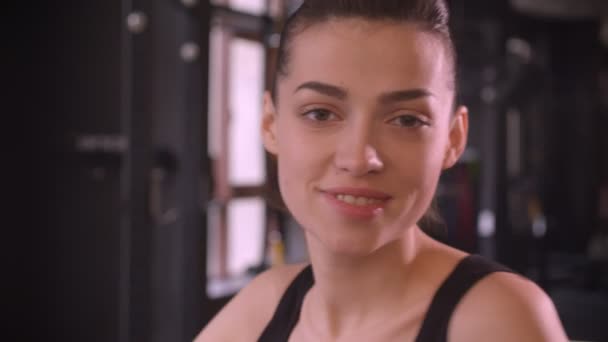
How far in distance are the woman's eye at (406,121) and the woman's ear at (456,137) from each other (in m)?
0.06

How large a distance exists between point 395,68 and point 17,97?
71.1 inches

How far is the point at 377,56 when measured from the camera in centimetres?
59

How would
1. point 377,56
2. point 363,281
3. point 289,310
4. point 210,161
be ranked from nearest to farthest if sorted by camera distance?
point 377,56 → point 363,281 → point 289,310 → point 210,161

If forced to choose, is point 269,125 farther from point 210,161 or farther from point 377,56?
point 210,161

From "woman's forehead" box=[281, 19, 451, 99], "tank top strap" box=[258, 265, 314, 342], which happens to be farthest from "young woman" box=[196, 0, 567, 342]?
"tank top strap" box=[258, 265, 314, 342]

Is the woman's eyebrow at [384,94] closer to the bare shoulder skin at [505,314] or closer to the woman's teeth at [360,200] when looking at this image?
the woman's teeth at [360,200]

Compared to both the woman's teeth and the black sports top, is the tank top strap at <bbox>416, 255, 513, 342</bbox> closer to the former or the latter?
the black sports top

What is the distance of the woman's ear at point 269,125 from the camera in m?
0.71

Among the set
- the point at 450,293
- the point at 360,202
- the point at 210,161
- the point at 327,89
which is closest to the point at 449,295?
the point at 450,293

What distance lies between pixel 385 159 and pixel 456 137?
4.3 inches

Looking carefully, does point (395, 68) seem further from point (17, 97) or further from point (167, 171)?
point (17, 97)

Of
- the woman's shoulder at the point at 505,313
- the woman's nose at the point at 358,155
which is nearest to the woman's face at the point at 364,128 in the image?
the woman's nose at the point at 358,155

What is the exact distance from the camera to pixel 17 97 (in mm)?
2061

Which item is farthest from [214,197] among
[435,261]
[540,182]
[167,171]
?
[435,261]
